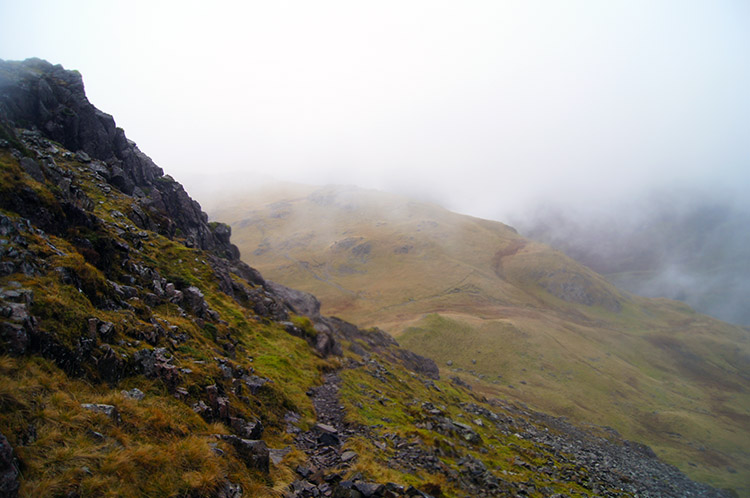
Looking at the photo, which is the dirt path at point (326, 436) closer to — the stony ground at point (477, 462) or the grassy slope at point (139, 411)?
the stony ground at point (477, 462)

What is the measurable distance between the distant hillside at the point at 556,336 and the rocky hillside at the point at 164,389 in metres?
38.7

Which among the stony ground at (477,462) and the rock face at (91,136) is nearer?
the stony ground at (477,462)

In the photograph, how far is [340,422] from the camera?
691 inches

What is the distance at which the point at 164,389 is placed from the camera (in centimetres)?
1041

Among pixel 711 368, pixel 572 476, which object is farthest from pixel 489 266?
pixel 572 476

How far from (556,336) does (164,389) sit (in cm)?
10890

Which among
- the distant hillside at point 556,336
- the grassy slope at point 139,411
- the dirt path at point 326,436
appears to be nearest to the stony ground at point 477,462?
the dirt path at point 326,436

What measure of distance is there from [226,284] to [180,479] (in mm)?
26718

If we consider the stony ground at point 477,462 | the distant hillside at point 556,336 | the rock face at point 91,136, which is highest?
the rock face at point 91,136

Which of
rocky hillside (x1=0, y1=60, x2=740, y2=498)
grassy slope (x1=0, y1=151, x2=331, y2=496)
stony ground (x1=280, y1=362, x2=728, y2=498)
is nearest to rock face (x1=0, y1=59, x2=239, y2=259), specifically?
rocky hillside (x1=0, y1=60, x2=740, y2=498)

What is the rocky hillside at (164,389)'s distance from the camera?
708 centimetres

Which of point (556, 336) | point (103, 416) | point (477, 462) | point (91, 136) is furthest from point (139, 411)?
point (556, 336)

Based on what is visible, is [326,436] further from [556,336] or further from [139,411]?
[556,336]

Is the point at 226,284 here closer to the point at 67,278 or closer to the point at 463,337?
the point at 67,278
